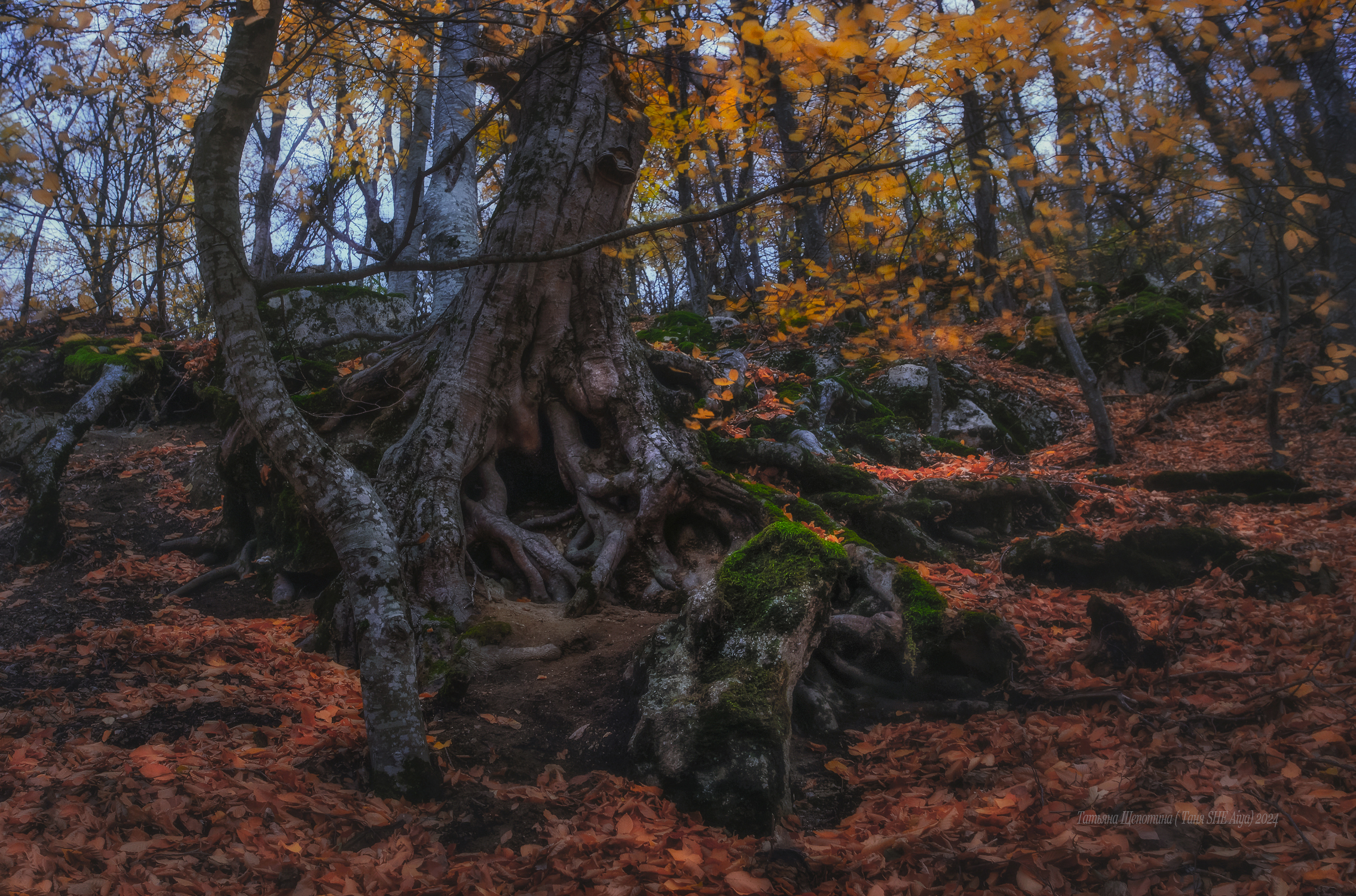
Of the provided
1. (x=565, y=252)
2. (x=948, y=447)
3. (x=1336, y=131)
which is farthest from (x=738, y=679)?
(x=948, y=447)

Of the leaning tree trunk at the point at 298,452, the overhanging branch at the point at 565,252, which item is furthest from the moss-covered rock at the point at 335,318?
the overhanging branch at the point at 565,252

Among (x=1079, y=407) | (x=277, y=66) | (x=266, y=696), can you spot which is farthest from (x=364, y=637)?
Answer: (x=1079, y=407)

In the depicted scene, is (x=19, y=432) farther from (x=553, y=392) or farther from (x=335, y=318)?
(x=553, y=392)

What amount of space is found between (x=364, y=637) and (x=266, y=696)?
59.4 inches

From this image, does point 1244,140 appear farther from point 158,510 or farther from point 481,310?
point 158,510

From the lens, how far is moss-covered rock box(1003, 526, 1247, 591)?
5.46 meters

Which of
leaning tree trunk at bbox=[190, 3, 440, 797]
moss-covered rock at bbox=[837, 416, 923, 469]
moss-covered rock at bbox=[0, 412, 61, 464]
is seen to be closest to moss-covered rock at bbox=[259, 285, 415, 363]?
moss-covered rock at bbox=[0, 412, 61, 464]

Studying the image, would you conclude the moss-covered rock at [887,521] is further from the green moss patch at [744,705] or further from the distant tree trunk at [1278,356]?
the distant tree trunk at [1278,356]

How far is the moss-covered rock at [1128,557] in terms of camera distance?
17.9ft

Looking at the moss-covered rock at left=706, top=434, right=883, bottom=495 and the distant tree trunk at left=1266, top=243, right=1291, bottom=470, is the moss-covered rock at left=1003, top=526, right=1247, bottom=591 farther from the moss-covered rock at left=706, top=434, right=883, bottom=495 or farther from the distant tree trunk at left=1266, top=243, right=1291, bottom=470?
the distant tree trunk at left=1266, top=243, right=1291, bottom=470

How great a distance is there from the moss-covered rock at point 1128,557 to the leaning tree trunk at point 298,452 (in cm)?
538

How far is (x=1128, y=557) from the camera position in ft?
18.6

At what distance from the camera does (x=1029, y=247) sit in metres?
4.92

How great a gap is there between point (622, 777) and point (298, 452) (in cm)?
230
